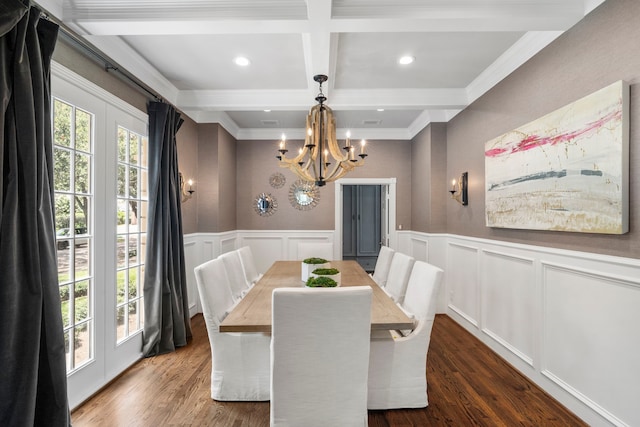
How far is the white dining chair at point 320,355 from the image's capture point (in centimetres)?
162

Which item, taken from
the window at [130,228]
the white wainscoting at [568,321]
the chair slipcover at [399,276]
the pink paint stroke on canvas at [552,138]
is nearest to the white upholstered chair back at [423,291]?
the chair slipcover at [399,276]

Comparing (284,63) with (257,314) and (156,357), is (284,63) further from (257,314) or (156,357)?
(156,357)

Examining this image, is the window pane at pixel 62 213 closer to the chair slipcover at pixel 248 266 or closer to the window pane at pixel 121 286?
the window pane at pixel 121 286

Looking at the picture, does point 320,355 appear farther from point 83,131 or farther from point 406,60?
point 406,60

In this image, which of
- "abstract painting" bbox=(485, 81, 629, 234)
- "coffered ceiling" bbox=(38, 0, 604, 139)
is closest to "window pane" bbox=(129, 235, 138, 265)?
"coffered ceiling" bbox=(38, 0, 604, 139)

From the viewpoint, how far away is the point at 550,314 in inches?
93.8

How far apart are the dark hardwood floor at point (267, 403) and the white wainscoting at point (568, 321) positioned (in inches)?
7.4

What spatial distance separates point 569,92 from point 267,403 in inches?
114

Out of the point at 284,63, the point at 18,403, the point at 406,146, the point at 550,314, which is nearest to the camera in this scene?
the point at 18,403

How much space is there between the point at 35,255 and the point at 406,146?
4.82 m

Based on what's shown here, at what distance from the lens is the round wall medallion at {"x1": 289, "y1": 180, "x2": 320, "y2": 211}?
5.38 m

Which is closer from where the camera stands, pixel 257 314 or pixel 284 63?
pixel 257 314

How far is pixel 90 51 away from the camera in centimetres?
230

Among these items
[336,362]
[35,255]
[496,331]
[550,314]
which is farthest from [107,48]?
[496,331]
